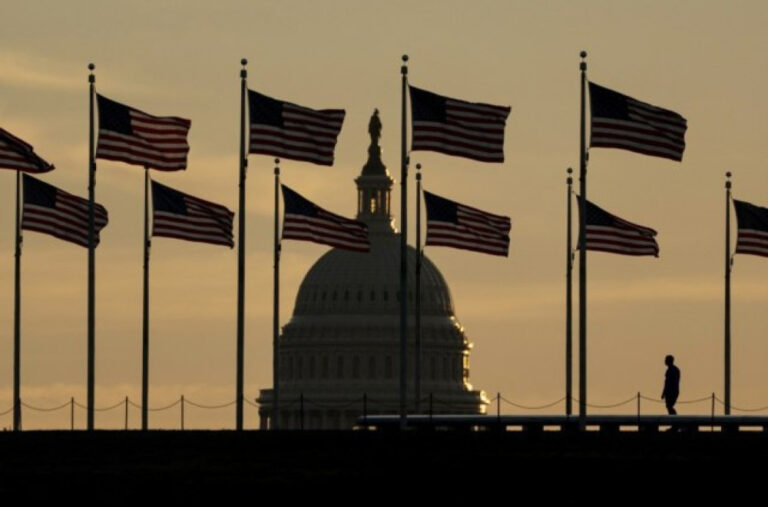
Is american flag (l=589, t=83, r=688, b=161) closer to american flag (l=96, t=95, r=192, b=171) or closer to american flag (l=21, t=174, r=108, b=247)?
american flag (l=96, t=95, r=192, b=171)

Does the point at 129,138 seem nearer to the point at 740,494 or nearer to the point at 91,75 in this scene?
the point at 91,75

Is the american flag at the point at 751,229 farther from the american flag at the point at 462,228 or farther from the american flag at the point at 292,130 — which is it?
the american flag at the point at 292,130

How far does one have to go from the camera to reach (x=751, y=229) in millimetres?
122688

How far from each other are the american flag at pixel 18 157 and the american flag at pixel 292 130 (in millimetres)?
6057

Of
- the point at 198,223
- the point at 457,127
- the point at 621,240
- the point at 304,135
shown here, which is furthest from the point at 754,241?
the point at 304,135

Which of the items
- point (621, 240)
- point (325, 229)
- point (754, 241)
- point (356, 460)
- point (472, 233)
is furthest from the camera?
point (754, 241)

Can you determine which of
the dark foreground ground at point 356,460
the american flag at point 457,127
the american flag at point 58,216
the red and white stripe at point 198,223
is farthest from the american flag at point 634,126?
the american flag at point 58,216

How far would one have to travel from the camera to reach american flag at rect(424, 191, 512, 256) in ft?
387

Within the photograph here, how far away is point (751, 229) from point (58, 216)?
22.6 metres

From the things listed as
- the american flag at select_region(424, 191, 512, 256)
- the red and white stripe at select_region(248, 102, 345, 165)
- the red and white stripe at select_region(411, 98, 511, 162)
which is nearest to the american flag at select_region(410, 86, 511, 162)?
the red and white stripe at select_region(411, 98, 511, 162)

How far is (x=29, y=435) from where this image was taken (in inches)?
3688

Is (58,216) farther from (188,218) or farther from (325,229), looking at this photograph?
(325,229)

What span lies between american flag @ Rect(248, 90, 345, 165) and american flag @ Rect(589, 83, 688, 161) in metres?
7.32

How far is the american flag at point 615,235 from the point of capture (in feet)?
380
